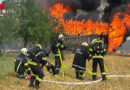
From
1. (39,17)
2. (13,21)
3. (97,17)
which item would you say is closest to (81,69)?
(13,21)

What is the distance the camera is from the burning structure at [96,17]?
94.3ft

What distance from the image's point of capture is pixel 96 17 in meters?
34.5

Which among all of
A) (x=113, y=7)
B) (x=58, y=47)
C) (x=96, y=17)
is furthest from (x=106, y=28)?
(x=58, y=47)

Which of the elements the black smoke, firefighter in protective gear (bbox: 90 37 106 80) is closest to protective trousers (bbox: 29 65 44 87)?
firefighter in protective gear (bbox: 90 37 106 80)

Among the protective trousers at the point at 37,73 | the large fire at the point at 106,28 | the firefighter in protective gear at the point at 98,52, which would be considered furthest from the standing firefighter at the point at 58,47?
the large fire at the point at 106,28

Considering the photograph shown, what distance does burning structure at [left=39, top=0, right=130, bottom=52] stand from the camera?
28734 mm

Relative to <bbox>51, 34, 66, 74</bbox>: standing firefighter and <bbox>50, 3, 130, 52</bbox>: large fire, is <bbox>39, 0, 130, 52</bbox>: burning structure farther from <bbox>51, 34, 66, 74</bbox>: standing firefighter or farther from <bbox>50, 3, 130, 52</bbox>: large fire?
<bbox>51, 34, 66, 74</bbox>: standing firefighter

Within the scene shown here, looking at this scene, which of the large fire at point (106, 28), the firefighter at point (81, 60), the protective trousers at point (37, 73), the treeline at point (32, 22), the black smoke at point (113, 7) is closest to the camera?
the protective trousers at point (37, 73)

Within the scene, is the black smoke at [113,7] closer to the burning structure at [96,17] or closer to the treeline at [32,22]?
the burning structure at [96,17]

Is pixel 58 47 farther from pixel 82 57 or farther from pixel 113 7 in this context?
pixel 113 7

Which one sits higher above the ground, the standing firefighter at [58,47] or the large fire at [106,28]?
the large fire at [106,28]

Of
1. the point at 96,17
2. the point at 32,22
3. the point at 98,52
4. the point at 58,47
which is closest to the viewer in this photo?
the point at 98,52

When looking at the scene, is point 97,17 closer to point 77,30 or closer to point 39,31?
point 77,30

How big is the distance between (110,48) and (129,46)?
9.55 ft
